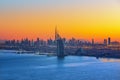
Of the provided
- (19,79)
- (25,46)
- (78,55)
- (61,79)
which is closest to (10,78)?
(19,79)

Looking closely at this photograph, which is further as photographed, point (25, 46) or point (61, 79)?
point (25, 46)

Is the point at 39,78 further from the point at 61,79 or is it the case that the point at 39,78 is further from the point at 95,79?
the point at 95,79

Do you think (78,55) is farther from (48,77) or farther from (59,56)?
(48,77)

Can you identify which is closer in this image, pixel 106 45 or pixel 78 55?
pixel 78 55

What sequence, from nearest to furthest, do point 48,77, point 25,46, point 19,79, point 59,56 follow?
point 19,79 → point 48,77 → point 59,56 → point 25,46

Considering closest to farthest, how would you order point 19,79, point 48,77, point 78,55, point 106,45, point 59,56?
point 19,79, point 48,77, point 59,56, point 78,55, point 106,45

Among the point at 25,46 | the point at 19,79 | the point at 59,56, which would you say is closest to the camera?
the point at 19,79


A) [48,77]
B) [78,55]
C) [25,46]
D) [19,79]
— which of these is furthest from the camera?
[25,46]

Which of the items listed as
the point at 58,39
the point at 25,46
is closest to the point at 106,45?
the point at 25,46
